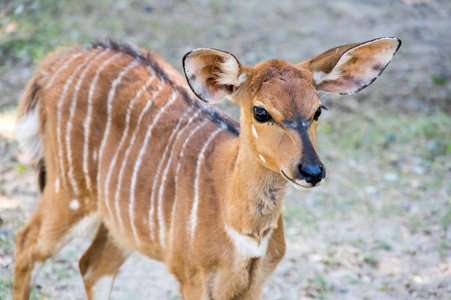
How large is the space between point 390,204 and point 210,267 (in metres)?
2.67

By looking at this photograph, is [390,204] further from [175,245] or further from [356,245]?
[175,245]

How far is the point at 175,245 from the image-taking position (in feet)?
9.14

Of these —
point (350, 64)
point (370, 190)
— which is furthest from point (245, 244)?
point (370, 190)

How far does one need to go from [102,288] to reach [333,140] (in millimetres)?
3049

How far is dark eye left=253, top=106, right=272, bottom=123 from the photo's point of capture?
7.99 feet

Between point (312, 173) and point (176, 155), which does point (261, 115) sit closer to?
point (312, 173)

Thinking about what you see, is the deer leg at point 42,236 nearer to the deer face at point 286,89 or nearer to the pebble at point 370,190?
Answer: the deer face at point 286,89

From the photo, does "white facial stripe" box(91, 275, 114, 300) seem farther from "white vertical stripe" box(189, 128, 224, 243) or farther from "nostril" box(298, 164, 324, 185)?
"nostril" box(298, 164, 324, 185)

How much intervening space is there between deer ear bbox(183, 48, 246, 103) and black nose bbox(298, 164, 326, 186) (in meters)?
0.59

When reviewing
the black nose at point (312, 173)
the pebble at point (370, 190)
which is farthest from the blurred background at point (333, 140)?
the black nose at point (312, 173)

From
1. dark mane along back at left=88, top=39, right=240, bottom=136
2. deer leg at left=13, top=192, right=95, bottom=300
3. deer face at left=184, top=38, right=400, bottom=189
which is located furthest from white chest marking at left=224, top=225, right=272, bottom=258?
deer leg at left=13, top=192, right=95, bottom=300

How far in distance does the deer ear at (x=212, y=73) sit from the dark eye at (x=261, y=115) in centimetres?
21

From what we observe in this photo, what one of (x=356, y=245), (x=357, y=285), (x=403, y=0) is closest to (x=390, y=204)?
(x=356, y=245)

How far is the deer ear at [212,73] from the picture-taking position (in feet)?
8.09
